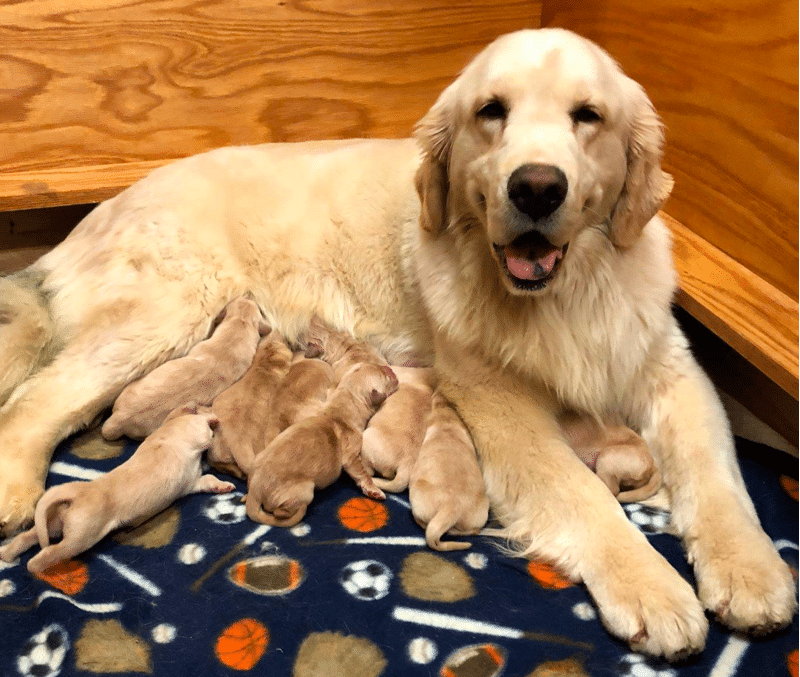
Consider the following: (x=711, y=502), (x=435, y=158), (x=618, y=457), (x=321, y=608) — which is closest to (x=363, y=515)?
(x=321, y=608)

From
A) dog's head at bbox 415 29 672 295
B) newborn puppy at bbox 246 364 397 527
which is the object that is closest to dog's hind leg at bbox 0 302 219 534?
newborn puppy at bbox 246 364 397 527

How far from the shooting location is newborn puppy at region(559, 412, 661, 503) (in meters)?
2.12

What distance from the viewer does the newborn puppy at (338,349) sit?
8.16ft

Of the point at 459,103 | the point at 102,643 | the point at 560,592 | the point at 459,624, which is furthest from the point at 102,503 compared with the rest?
the point at 459,103

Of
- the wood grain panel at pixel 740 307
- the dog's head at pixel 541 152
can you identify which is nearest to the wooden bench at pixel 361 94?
the wood grain panel at pixel 740 307

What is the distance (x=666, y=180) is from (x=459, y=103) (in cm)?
60

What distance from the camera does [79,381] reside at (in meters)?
2.36

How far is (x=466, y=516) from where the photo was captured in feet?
6.50

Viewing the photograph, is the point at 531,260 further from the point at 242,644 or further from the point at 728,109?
the point at 242,644

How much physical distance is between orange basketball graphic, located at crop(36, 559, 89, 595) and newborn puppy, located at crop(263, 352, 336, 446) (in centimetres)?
58

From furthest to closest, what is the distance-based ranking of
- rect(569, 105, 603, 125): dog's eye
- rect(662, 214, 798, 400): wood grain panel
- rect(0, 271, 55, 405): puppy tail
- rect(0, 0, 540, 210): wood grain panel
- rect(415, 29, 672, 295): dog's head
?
rect(0, 0, 540, 210): wood grain panel
rect(0, 271, 55, 405): puppy tail
rect(662, 214, 798, 400): wood grain panel
rect(569, 105, 603, 125): dog's eye
rect(415, 29, 672, 295): dog's head

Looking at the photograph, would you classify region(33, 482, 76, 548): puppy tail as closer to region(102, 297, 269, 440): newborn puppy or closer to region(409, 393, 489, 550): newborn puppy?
region(102, 297, 269, 440): newborn puppy

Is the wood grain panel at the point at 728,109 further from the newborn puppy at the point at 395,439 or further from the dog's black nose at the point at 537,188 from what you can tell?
the newborn puppy at the point at 395,439

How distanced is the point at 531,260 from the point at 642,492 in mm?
739
